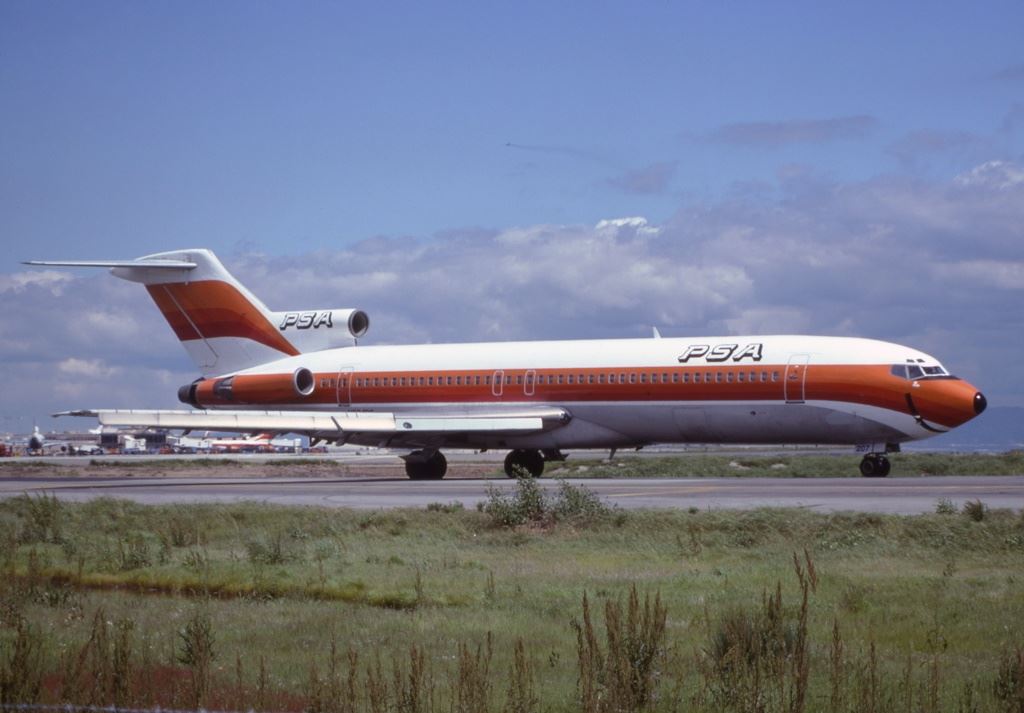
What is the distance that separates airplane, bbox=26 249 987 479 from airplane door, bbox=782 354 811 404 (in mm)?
38

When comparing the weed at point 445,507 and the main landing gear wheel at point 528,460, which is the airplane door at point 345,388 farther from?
the weed at point 445,507

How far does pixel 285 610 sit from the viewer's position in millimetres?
13773

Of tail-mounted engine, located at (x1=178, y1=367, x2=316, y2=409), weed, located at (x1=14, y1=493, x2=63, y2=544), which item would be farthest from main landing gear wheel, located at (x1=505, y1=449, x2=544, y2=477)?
weed, located at (x1=14, y1=493, x2=63, y2=544)

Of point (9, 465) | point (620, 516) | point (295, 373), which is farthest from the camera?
point (9, 465)

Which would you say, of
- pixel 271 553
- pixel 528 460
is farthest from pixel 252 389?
pixel 271 553

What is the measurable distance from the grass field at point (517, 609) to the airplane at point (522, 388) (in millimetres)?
12831

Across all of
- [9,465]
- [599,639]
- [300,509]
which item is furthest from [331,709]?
[9,465]

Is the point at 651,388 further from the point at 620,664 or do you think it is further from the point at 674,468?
the point at 620,664

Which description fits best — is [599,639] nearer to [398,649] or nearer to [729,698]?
[398,649]

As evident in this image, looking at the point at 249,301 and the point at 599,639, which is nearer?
the point at 599,639

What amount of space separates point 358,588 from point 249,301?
31.9 metres

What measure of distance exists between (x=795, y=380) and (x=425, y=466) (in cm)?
1258

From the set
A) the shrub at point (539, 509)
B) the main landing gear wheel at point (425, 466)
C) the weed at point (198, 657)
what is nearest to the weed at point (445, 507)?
the shrub at point (539, 509)

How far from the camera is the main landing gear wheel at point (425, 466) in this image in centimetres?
4141
